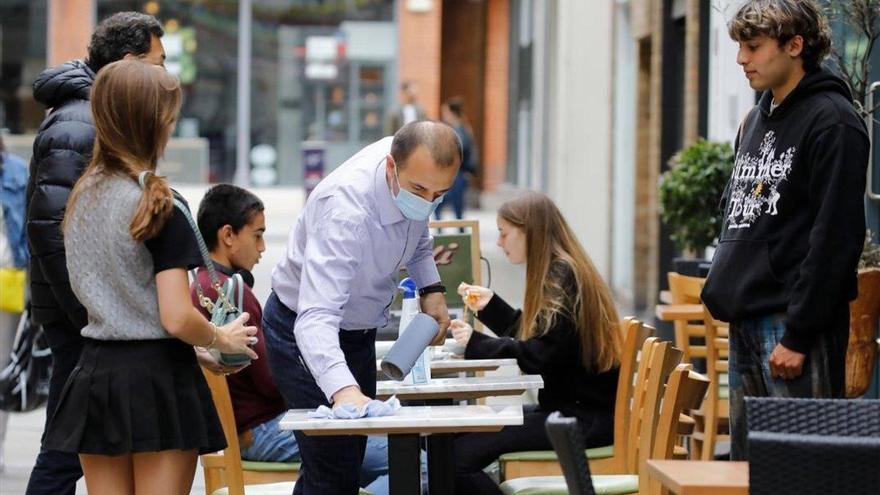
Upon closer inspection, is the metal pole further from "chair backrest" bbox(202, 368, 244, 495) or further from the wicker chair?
the wicker chair

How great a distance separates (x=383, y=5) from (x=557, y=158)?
14466 mm

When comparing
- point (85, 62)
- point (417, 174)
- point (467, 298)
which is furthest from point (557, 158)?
point (417, 174)

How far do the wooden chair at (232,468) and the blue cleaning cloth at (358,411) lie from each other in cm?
76

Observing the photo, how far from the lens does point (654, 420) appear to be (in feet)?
16.4

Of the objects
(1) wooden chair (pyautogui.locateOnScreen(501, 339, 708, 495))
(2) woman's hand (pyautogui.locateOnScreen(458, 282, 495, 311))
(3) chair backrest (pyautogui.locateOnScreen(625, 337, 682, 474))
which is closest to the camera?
(1) wooden chair (pyautogui.locateOnScreen(501, 339, 708, 495))

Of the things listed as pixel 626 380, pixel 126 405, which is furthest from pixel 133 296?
pixel 626 380

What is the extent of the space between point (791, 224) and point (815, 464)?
163 cm

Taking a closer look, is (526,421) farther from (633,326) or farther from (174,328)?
(174,328)

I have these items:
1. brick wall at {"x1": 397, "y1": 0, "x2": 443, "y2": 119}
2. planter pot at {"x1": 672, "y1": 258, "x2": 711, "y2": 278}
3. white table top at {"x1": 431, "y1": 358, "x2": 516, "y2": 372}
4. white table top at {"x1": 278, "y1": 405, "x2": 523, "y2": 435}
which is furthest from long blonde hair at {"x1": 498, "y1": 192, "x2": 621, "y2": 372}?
brick wall at {"x1": 397, "y1": 0, "x2": 443, "y2": 119}

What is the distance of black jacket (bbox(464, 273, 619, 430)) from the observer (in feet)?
20.0

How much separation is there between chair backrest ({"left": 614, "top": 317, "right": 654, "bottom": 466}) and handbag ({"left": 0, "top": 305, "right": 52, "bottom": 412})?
11.4ft

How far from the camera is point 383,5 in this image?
1260 inches

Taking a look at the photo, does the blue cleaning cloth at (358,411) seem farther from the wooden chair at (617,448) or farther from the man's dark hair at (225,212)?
the man's dark hair at (225,212)

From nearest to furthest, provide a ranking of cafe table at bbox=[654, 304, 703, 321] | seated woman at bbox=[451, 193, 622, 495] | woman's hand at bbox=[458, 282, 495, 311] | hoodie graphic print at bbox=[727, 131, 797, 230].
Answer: hoodie graphic print at bbox=[727, 131, 797, 230], seated woman at bbox=[451, 193, 622, 495], woman's hand at bbox=[458, 282, 495, 311], cafe table at bbox=[654, 304, 703, 321]
